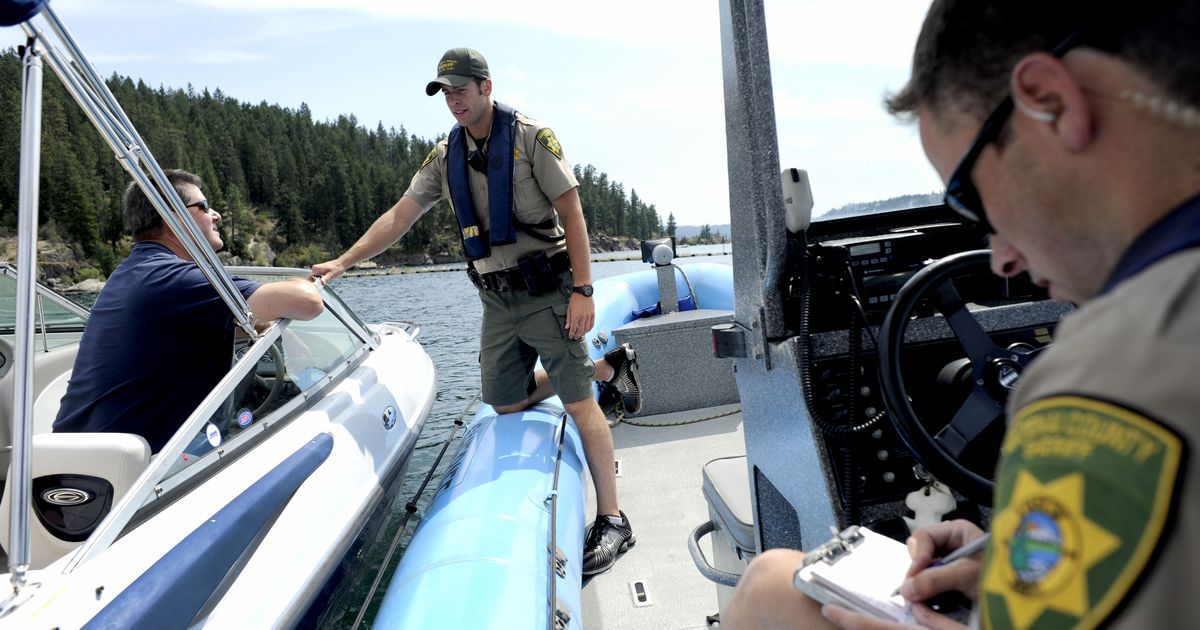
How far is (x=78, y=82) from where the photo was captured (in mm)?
1999

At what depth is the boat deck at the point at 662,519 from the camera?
8.98ft

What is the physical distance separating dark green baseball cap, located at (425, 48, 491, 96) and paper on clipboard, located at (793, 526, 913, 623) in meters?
2.41

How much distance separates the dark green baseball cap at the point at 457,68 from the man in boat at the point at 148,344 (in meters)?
1.12

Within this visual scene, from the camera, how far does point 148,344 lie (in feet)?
8.52

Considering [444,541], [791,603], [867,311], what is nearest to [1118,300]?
[791,603]

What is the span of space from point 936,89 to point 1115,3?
16cm

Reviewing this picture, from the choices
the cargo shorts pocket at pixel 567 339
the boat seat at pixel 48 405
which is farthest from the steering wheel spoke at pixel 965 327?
the boat seat at pixel 48 405

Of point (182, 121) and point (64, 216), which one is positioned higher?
point (182, 121)

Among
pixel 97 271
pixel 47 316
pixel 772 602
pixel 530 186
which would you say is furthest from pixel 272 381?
pixel 97 271

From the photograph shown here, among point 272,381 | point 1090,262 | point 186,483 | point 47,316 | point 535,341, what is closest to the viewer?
point 1090,262

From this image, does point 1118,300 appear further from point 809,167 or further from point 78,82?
point 78,82

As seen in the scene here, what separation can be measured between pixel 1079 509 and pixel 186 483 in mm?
2399

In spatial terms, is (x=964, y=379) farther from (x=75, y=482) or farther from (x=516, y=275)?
(x=75, y=482)

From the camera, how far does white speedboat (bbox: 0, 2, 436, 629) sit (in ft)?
5.63
